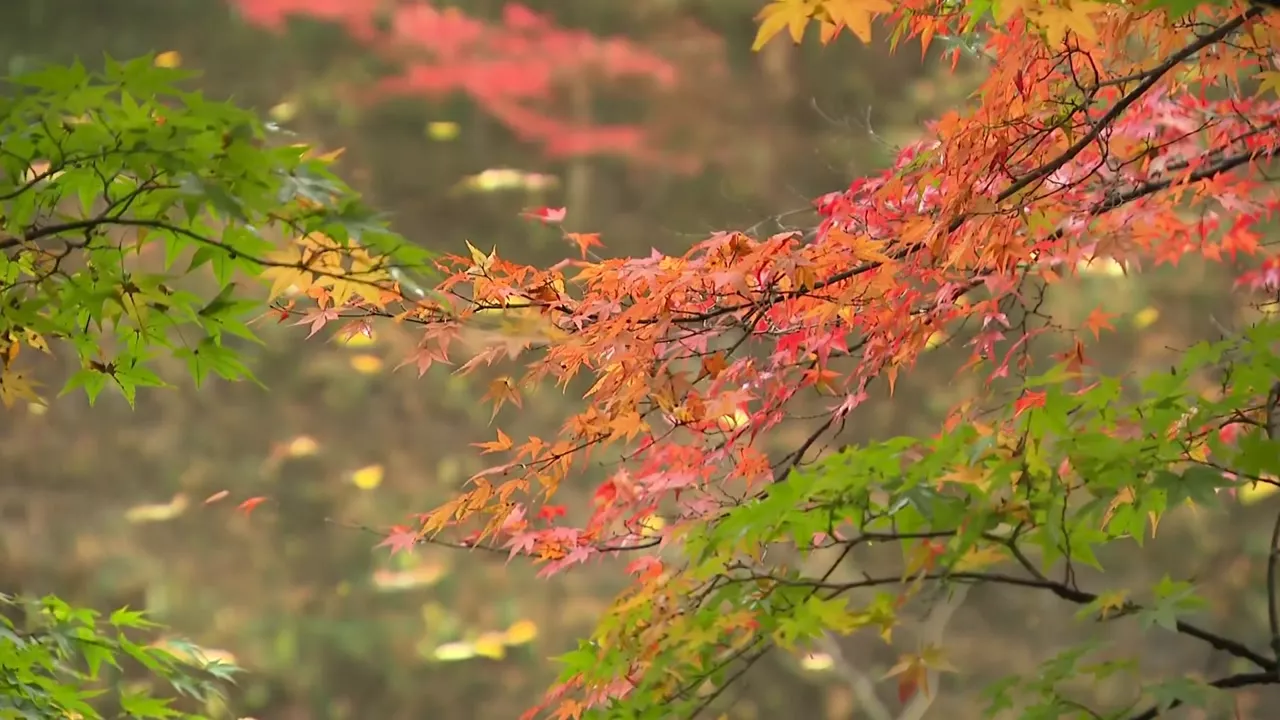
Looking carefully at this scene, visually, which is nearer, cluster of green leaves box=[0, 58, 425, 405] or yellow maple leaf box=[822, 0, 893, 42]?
cluster of green leaves box=[0, 58, 425, 405]

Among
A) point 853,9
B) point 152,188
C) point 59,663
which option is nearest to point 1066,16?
point 853,9

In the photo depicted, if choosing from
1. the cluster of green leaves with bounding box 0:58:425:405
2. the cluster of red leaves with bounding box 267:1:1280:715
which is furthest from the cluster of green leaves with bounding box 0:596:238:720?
the cluster of green leaves with bounding box 0:58:425:405

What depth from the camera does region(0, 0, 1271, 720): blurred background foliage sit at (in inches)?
139

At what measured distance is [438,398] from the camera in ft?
12.1

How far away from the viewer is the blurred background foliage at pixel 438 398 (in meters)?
3.53

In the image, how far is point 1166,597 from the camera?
115cm

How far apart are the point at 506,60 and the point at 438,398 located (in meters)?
1.26

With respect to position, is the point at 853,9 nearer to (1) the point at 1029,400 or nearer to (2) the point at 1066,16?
(2) the point at 1066,16

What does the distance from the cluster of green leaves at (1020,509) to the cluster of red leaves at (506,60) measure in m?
2.59

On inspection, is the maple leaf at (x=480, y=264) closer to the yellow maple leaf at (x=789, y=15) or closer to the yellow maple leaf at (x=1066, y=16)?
the yellow maple leaf at (x=789, y=15)

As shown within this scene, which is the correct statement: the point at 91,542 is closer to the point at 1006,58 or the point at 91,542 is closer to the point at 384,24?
the point at 384,24

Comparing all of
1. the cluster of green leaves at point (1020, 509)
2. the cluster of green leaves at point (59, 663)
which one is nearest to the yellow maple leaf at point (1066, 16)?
the cluster of green leaves at point (1020, 509)

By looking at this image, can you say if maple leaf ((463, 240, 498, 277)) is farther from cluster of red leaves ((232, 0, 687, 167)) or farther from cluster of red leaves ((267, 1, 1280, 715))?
cluster of red leaves ((232, 0, 687, 167))

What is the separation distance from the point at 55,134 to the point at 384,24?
2.89m
